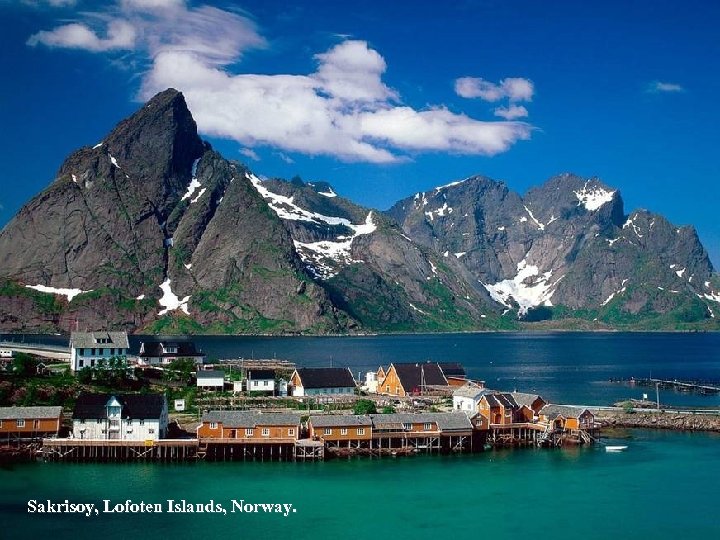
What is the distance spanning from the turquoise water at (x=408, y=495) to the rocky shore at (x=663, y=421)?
17.1 m

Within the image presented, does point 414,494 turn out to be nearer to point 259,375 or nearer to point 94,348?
point 259,375

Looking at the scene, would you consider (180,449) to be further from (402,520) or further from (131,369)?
(131,369)

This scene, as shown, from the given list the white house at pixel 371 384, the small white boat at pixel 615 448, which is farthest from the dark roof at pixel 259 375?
the small white boat at pixel 615 448

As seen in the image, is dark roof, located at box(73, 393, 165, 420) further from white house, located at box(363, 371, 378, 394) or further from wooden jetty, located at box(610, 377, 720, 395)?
wooden jetty, located at box(610, 377, 720, 395)

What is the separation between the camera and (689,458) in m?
72.2

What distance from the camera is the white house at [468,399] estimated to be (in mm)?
82688

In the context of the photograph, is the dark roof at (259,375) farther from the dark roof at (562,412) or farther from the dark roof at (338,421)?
the dark roof at (562,412)

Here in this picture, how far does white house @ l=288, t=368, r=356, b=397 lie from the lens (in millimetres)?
99688

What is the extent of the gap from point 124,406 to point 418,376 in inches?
1877

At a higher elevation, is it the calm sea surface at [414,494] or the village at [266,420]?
the village at [266,420]

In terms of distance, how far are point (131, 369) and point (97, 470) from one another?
40521 millimetres

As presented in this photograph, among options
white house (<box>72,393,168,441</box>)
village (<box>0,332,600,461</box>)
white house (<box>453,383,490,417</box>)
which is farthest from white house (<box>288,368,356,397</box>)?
white house (<box>72,393,168,441</box>)

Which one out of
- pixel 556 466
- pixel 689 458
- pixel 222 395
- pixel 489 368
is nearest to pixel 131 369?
pixel 222 395

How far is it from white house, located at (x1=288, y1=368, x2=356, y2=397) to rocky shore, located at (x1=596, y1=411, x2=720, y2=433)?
31150 mm
